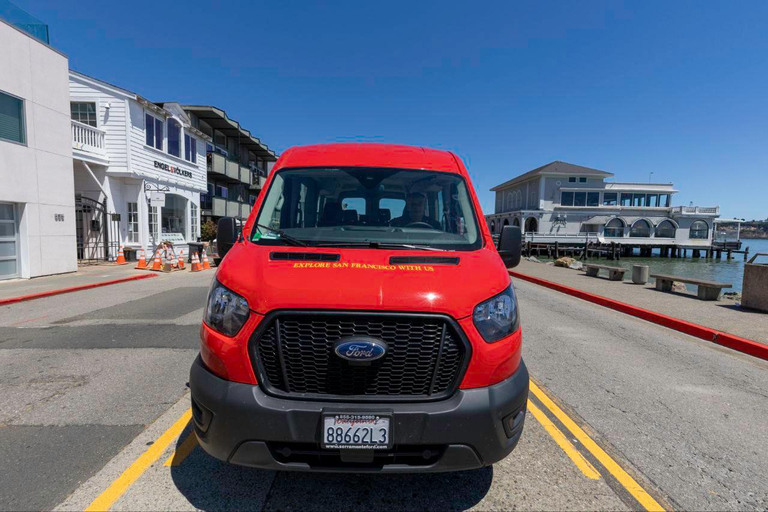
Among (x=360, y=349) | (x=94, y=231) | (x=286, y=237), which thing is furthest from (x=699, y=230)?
(x=360, y=349)

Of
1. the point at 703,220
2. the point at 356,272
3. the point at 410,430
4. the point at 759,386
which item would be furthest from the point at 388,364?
the point at 703,220

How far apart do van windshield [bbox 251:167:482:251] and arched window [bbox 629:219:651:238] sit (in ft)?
189

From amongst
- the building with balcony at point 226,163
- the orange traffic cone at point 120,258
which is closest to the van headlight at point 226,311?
the orange traffic cone at point 120,258

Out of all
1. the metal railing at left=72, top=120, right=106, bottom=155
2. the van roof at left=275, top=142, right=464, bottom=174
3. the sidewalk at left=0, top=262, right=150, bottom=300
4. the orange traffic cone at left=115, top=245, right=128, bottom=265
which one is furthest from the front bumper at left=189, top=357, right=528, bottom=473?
the metal railing at left=72, top=120, right=106, bottom=155

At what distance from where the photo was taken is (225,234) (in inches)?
135

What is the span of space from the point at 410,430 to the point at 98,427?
285 centimetres

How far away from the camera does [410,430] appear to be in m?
2.09

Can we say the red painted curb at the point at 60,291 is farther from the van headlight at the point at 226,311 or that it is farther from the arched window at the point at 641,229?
the arched window at the point at 641,229

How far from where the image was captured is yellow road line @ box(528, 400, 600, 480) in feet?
9.37

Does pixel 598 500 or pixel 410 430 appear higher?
pixel 410 430

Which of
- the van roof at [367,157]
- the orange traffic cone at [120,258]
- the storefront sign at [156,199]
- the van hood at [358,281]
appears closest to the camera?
the van hood at [358,281]

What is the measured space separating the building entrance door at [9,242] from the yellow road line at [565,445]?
1505 centimetres

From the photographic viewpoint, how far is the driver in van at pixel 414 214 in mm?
3398

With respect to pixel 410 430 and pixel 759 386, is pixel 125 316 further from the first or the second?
pixel 759 386
